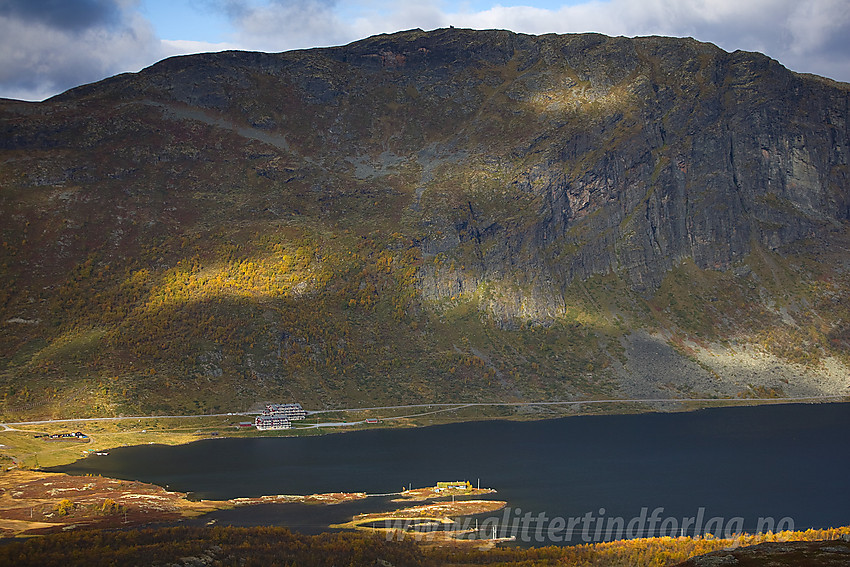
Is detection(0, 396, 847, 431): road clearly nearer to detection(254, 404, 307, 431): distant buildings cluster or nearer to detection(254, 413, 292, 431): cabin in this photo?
detection(254, 404, 307, 431): distant buildings cluster

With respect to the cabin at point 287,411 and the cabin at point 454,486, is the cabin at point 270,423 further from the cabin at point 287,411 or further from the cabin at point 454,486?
the cabin at point 454,486

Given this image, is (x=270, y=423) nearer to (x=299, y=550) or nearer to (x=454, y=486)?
(x=454, y=486)

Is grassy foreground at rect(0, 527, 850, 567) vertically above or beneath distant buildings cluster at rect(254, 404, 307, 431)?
beneath

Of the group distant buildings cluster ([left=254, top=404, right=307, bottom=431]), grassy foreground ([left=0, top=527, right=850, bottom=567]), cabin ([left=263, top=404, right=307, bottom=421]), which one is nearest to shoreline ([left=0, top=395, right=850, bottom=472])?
distant buildings cluster ([left=254, top=404, right=307, bottom=431])

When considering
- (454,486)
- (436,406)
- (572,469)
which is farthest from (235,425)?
(572,469)

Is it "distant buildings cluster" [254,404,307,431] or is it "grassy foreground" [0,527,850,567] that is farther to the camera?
"distant buildings cluster" [254,404,307,431]

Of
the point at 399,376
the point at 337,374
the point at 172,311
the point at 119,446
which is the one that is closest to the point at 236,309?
the point at 172,311

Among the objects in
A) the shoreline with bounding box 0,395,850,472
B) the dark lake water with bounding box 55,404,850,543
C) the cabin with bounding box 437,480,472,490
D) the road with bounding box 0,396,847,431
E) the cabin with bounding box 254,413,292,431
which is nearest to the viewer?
the dark lake water with bounding box 55,404,850,543
